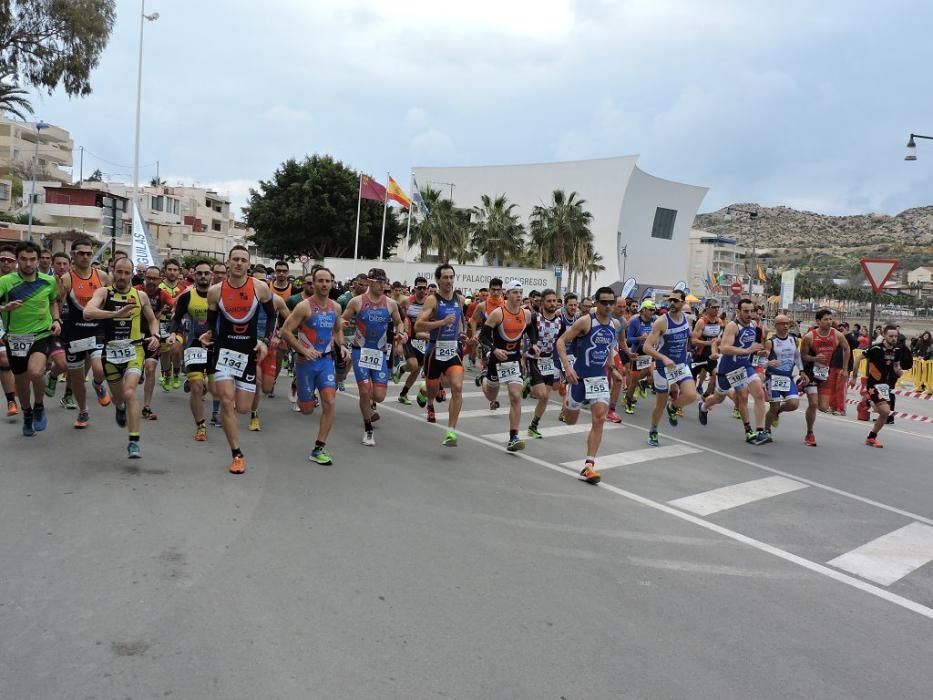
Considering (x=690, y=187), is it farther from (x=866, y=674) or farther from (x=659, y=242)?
(x=866, y=674)

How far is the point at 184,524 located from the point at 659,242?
94.8 meters

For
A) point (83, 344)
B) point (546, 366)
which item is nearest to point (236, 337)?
point (83, 344)

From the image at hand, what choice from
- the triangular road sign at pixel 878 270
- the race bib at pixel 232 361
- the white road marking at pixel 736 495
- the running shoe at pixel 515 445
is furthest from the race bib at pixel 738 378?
the race bib at pixel 232 361

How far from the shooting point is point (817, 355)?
11266 mm

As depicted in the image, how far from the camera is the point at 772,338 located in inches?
432

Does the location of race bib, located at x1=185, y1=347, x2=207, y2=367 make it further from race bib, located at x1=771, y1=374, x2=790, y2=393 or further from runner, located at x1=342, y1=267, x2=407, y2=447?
race bib, located at x1=771, y1=374, x2=790, y2=393

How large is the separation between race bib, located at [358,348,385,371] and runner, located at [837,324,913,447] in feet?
24.2

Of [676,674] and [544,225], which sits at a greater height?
[544,225]

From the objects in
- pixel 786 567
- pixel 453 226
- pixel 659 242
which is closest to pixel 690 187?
pixel 659 242

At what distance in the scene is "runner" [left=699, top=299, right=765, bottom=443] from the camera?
10.5 meters

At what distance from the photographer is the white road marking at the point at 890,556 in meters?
5.54

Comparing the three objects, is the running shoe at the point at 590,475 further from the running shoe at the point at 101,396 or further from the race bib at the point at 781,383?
the running shoe at the point at 101,396

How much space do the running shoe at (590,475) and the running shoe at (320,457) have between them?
2.66 m

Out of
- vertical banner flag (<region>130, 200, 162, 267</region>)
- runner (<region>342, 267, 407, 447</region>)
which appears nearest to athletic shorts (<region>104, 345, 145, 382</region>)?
runner (<region>342, 267, 407, 447</region>)
